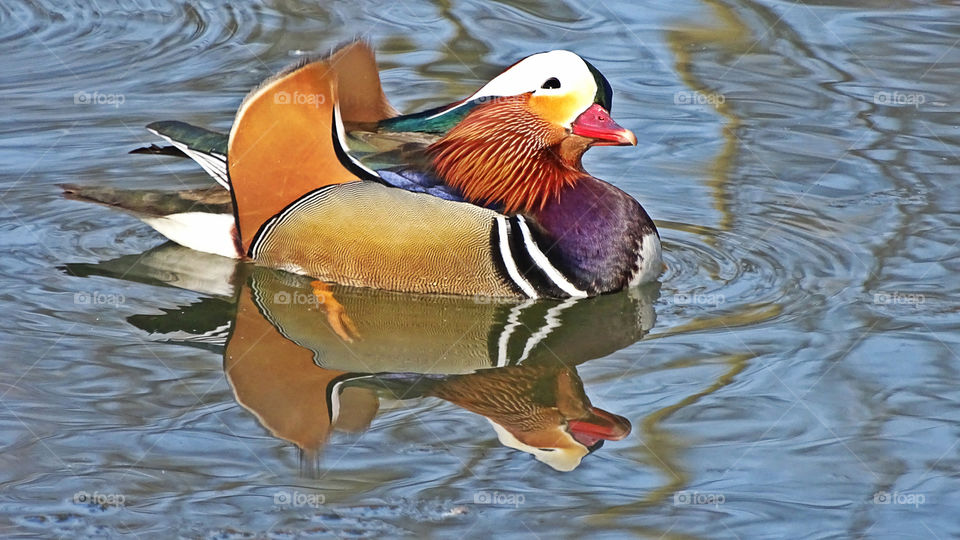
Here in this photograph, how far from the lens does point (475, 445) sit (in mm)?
5777

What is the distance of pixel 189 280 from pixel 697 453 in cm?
290

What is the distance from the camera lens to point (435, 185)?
24.1 ft

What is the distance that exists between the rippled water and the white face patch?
3.25 ft

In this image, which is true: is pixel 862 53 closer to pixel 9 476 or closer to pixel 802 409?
pixel 802 409

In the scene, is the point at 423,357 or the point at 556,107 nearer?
the point at 423,357

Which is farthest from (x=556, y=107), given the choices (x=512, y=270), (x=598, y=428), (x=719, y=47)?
(x=719, y=47)

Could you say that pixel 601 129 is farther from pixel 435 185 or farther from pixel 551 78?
pixel 435 185

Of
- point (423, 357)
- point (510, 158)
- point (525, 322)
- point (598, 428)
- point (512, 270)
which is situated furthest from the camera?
point (510, 158)

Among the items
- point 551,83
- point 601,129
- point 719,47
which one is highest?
point 551,83

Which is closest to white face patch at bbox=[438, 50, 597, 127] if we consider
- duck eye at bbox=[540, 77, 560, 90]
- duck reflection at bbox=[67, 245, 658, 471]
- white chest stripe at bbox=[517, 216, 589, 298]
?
duck eye at bbox=[540, 77, 560, 90]

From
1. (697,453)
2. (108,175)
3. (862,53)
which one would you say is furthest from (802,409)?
(862,53)

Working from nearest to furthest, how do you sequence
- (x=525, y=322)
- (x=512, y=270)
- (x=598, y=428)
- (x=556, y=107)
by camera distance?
(x=598, y=428) < (x=525, y=322) < (x=512, y=270) < (x=556, y=107)

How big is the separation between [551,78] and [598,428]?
1.95 m

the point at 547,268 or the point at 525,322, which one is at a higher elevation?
the point at 547,268
